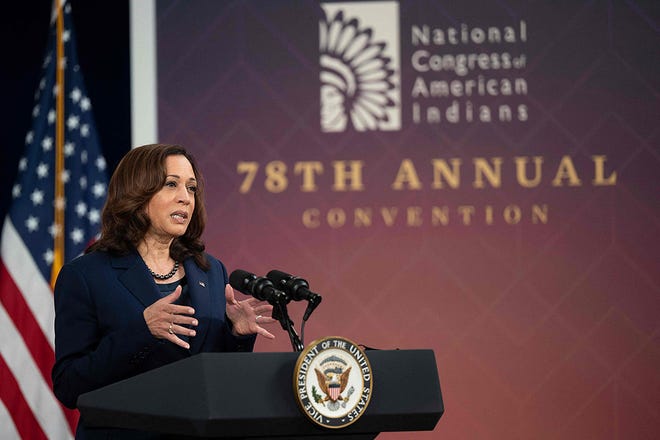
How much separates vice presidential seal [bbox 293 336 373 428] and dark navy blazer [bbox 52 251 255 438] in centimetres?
41

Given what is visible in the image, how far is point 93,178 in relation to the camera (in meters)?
4.14

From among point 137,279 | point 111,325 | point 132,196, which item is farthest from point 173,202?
point 111,325

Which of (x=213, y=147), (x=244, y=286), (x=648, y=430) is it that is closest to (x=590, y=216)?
(x=648, y=430)

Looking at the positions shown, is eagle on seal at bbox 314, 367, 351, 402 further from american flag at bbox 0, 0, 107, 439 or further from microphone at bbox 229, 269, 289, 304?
american flag at bbox 0, 0, 107, 439

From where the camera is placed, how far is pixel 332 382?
1.62m

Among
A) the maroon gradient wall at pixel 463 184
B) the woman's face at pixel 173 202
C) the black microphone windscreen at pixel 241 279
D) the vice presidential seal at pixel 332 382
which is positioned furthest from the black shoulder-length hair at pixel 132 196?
the maroon gradient wall at pixel 463 184

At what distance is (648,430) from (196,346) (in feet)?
8.60

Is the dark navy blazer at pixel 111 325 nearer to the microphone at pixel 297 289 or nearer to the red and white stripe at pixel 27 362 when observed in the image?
the microphone at pixel 297 289

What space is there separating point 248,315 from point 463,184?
2.19 m

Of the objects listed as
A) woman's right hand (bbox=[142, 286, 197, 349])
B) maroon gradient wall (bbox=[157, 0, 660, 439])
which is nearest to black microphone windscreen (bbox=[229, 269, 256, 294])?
woman's right hand (bbox=[142, 286, 197, 349])

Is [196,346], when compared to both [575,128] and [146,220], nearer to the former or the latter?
[146,220]

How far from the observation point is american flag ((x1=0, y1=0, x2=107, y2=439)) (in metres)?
3.99

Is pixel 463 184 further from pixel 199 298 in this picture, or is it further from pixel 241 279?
pixel 241 279

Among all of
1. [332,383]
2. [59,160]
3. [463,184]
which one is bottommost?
[332,383]
